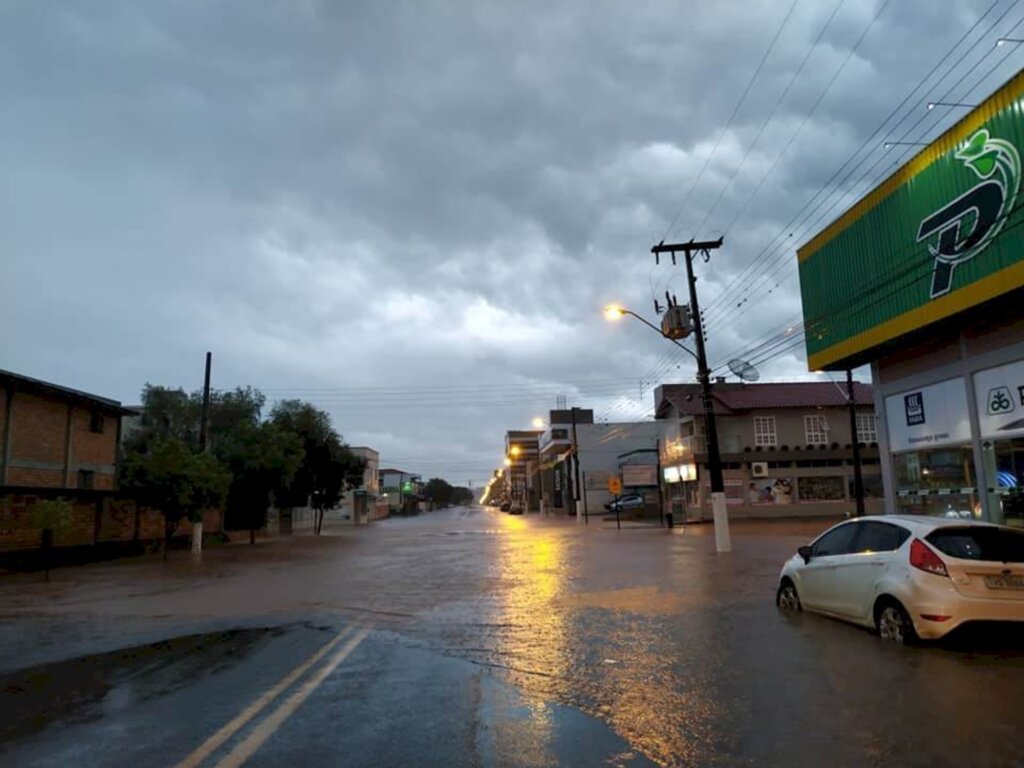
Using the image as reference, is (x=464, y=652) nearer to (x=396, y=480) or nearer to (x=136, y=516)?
(x=136, y=516)

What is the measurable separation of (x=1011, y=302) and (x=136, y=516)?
30429mm

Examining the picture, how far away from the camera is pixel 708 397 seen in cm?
2616

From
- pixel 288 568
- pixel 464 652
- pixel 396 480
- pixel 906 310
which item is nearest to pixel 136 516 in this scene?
pixel 288 568

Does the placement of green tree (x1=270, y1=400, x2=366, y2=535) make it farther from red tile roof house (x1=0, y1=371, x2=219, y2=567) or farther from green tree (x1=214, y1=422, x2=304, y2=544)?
red tile roof house (x1=0, y1=371, x2=219, y2=567)

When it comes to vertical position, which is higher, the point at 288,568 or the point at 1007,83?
the point at 1007,83

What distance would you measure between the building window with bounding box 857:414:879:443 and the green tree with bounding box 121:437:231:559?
A: 42916 mm

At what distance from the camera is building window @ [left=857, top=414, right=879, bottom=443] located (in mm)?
54000

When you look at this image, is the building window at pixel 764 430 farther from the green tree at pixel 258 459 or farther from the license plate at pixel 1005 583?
the license plate at pixel 1005 583

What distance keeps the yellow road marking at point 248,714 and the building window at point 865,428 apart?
5150cm

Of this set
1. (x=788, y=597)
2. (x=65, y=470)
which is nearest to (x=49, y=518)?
(x=65, y=470)

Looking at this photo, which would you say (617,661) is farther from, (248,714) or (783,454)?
(783,454)

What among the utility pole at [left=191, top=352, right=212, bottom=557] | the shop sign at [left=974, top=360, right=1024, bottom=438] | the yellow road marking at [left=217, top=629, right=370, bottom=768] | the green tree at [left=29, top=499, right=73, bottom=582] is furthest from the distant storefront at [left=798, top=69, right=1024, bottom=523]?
the utility pole at [left=191, top=352, right=212, bottom=557]

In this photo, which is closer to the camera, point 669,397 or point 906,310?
point 906,310

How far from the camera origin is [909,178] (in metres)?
18.7
